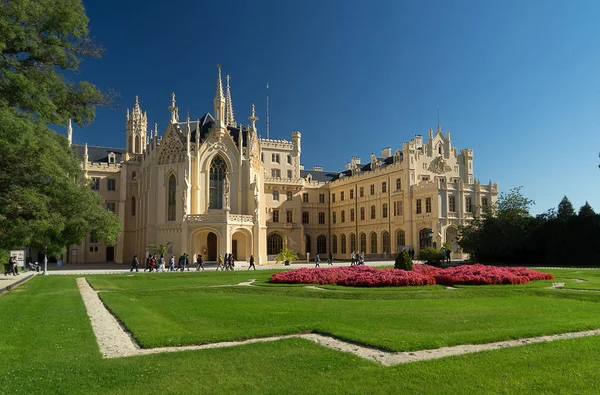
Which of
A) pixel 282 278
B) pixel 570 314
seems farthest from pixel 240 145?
pixel 570 314

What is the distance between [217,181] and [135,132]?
23095 millimetres

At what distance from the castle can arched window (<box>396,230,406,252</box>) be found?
0.54 ft

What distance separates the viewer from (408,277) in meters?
23.8

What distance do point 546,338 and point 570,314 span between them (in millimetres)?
4572

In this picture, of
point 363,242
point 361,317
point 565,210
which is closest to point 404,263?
point 361,317

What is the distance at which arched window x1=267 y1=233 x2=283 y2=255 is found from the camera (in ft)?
237

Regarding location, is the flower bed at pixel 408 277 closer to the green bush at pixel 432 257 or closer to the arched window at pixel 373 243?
the green bush at pixel 432 257

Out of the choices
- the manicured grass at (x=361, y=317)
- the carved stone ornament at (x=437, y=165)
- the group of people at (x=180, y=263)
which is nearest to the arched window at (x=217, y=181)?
the group of people at (x=180, y=263)

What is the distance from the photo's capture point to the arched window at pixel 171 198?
54406mm

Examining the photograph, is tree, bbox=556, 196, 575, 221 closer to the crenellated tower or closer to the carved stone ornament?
the carved stone ornament

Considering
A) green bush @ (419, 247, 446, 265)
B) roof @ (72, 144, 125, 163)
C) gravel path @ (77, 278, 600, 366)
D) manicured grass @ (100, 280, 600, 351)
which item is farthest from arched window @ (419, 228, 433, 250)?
gravel path @ (77, 278, 600, 366)

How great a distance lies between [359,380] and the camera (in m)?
7.74

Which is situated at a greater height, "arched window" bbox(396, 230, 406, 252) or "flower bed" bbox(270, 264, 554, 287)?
"arched window" bbox(396, 230, 406, 252)

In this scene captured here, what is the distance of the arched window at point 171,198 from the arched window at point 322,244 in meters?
29.6
